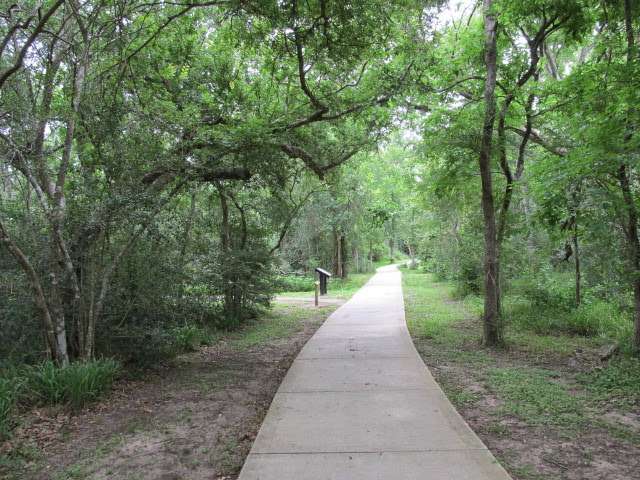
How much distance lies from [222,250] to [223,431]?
6.69 meters

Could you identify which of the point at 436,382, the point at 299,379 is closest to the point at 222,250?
the point at 299,379

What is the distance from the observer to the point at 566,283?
1196 cm

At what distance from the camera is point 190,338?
856 cm

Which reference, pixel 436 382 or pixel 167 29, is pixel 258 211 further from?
pixel 436 382

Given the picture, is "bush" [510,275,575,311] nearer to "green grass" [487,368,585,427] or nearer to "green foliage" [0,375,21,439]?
"green grass" [487,368,585,427]

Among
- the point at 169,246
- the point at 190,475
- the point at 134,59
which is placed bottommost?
the point at 190,475

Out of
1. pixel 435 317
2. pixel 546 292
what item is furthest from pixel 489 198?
pixel 435 317

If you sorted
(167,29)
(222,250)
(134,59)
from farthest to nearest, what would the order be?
1. (222,250)
2. (167,29)
3. (134,59)

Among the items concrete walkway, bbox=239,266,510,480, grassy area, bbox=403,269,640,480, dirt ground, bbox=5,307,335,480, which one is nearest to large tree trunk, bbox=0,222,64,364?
dirt ground, bbox=5,307,335,480

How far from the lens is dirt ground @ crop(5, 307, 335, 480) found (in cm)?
368

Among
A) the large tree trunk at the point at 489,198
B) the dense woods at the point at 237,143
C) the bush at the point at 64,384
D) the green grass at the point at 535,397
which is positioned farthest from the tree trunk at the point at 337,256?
the bush at the point at 64,384

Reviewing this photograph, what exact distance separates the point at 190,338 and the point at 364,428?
5219 millimetres

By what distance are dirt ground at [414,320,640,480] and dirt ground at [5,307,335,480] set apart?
7.37ft

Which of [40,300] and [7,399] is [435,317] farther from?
[7,399]
